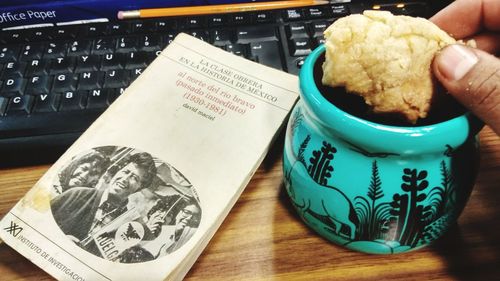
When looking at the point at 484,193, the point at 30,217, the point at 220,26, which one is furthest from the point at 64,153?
the point at 484,193

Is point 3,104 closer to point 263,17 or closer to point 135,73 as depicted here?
point 135,73

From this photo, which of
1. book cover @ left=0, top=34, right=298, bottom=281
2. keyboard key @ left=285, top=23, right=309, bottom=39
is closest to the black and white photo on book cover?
book cover @ left=0, top=34, right=298, bottom=281

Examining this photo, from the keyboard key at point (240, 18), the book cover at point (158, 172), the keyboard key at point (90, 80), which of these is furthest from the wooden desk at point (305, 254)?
the keyboard key at point (240, 18)

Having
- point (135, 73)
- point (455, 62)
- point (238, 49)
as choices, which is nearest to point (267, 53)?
point (238, 49)

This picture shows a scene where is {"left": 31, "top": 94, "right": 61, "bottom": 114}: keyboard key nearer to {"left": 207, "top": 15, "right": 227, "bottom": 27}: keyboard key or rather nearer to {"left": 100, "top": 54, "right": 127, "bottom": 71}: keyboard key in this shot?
{"left": 100, "top": 54, "right": 127, "bottom": 71}: keyboard key

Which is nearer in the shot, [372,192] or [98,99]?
[372,192]

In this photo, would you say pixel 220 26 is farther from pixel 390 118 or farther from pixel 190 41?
pixel 390 118

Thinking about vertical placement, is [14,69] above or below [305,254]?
above
